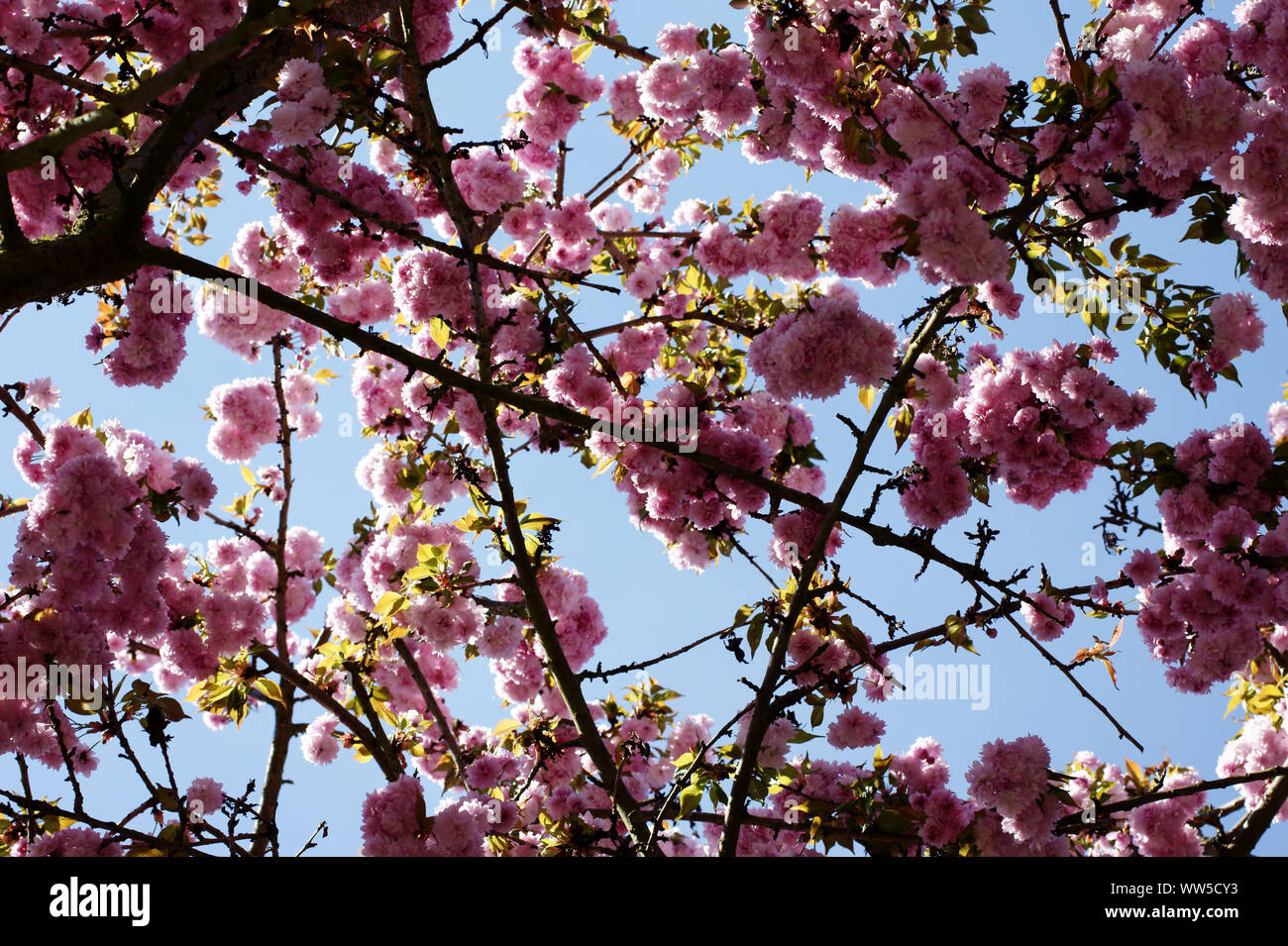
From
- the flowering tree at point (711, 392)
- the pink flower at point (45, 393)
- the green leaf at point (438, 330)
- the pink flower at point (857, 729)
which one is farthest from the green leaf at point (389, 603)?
the pink flower at point (45, 393)

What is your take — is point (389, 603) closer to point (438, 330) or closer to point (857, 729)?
point (438, 330)

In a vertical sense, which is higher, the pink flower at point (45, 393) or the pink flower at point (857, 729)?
the pink flower at point (45, 393)

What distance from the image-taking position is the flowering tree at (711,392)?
2.71 m

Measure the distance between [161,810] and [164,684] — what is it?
2762 mm

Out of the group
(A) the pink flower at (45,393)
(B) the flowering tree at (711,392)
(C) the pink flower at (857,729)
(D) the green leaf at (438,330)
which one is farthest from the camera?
(A) the pink flower at (45,393)

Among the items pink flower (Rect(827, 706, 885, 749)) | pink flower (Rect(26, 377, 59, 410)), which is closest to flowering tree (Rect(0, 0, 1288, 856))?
pink flower (Rect(827, 706, 885, 749))

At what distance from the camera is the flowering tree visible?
271 cm

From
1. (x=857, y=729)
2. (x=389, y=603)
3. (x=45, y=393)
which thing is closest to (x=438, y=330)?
(x=389, y=603)

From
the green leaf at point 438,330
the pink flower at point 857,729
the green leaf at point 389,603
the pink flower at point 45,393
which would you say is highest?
the pink flower at point 45,393

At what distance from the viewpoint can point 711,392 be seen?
189 inches

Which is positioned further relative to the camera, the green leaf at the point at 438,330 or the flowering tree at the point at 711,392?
the green leaf at the point at 438,330

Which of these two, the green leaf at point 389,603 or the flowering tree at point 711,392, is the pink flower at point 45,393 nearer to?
the flowering tree at point 711,392

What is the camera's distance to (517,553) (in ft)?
10.6
